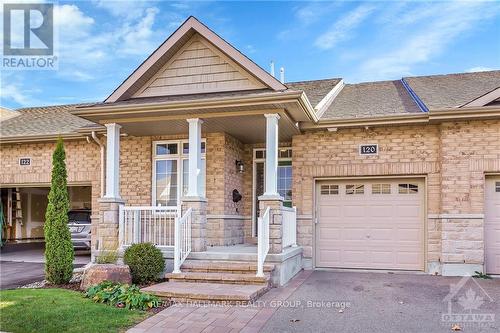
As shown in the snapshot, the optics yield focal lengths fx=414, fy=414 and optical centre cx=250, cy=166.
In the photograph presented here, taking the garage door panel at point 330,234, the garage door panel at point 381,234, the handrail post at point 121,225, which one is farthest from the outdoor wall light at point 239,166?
the garage door panel at point 381,234

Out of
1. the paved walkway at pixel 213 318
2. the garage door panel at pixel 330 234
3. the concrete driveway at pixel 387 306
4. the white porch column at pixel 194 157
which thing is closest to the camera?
the paved walkway at pixel 213 318

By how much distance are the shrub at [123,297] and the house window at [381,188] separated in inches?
221

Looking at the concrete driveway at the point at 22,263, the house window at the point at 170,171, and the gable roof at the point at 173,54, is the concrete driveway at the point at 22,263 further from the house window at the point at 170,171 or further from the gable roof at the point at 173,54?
the gable roof at the point at 173,54

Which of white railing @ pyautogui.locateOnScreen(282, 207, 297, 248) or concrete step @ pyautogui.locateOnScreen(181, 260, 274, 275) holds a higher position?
white railing @ pyautogui.locateOnScreen(282, 207, 297, 248)

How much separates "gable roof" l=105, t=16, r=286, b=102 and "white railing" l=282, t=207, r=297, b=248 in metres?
2.54

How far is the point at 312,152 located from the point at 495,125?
3.86 meters

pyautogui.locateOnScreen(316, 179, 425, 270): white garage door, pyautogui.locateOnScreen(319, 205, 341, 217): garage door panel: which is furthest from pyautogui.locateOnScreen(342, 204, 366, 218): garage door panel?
pyautogui.locateOnScreen(319, 205, 341, 217): garage door panel

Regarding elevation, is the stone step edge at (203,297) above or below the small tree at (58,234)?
below

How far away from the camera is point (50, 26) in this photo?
364 inches

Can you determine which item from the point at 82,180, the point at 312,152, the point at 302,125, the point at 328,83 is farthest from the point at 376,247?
the point at 82,180

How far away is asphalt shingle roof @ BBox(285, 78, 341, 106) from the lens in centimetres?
1087

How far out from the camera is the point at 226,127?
944 cm
